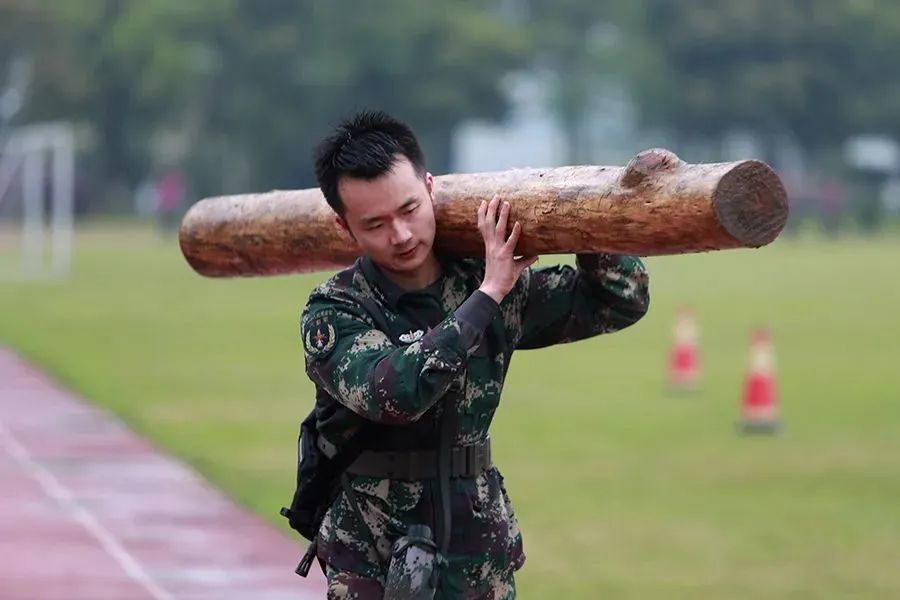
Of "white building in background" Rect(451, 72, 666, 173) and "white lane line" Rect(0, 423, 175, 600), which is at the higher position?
"white building in background" Rect(451, 72, 666, 173)

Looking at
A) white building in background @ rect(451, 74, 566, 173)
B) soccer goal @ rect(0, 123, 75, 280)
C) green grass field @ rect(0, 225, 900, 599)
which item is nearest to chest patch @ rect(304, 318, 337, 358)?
green grass field @ rect(0, 225, 900, 599)

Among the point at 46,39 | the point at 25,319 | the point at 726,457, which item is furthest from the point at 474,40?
the point at 726,457

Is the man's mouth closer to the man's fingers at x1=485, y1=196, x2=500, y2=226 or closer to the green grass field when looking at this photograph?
the man's fingers at x1=485, y1=196, x2=500, y2=226

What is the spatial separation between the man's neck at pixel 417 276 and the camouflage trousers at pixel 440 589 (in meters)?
A: 0.62

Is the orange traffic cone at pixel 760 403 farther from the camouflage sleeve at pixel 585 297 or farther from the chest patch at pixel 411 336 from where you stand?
the chest patch at pixel 411 336

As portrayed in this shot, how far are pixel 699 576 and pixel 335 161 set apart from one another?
4578mm

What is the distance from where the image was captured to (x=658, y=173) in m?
4.27

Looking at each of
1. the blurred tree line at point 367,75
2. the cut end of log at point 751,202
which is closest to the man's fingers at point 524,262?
the cut end of log at point 751,202

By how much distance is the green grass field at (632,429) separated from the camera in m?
8.90

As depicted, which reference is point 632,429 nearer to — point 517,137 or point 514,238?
point 514,238

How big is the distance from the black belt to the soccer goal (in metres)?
30.5

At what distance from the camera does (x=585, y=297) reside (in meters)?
4.67

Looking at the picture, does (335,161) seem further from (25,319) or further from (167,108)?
(167,108)

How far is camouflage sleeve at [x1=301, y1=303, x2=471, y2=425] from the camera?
13.6 feet
